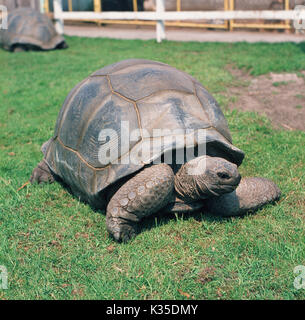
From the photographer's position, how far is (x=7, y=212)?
9.68ft

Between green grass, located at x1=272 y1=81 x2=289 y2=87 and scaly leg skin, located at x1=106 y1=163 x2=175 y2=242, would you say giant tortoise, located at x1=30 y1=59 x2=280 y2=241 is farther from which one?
green grass, located at x1=272 y1=81 x2=289 y2=87

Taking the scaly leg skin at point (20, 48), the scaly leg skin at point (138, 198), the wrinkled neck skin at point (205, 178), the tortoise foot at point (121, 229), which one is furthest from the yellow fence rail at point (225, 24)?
the tortoise foot at point (121, 229)

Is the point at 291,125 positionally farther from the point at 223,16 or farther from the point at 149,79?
the point at 223,16

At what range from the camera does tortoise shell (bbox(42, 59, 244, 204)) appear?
99.5 inches

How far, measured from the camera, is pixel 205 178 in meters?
2.45

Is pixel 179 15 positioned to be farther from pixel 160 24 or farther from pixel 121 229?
pixel 121 229

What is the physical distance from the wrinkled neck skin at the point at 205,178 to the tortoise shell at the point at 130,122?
6.1 inches

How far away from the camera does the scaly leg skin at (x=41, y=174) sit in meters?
3.37

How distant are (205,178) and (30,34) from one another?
8.33 metres

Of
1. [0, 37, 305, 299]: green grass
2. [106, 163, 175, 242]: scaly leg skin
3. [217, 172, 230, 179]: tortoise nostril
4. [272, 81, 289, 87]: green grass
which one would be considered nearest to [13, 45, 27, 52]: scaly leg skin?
[0, 37, 305, 299]: green grass

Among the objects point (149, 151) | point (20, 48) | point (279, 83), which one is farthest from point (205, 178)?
point (20, 48)

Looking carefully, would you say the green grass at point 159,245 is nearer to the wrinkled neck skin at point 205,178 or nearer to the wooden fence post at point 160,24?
the wrinkled neck skin at point 205,178

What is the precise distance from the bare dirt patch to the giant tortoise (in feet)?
6.23

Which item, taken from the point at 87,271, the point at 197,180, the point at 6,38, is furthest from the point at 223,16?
the point at 87,271
